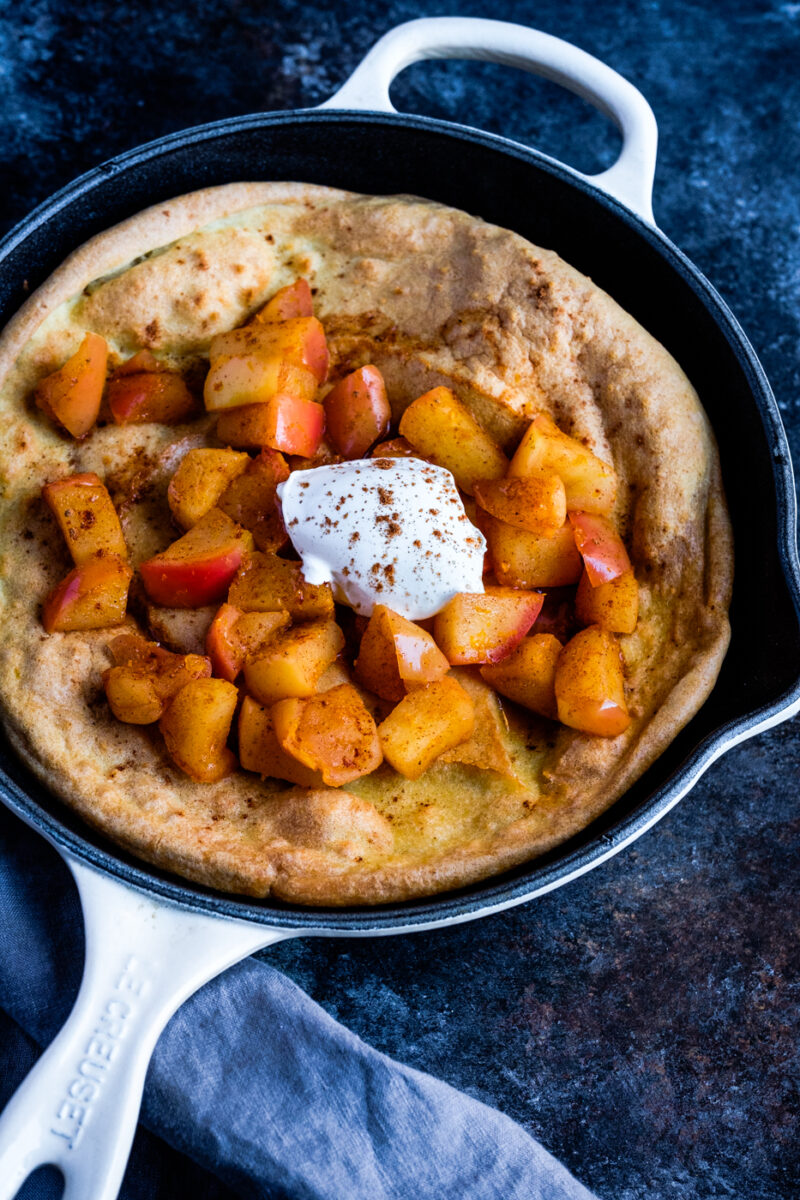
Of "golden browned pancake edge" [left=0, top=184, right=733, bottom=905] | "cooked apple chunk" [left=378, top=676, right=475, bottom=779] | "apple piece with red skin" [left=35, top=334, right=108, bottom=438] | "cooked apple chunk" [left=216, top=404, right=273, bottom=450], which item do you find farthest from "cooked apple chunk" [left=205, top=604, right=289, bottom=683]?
"apple piece with red skin" [left=35, top=334, right=108, bottom=438]

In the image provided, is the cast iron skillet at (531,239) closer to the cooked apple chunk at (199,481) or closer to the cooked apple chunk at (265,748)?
the cooked apple chunk at (265,748)

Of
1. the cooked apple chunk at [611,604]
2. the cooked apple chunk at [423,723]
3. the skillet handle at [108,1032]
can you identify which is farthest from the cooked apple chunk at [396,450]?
the skillet handle at [108,1032]

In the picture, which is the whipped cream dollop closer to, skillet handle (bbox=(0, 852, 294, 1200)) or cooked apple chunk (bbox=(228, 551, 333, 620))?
cooked apple chunk (bbox=(228, 551, 333, 620))

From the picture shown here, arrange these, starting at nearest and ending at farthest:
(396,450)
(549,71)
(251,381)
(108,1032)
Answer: (108,1032) → (251,381) → (396,450) → (549,71)

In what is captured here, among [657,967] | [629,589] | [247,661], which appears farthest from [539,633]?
[657,967]

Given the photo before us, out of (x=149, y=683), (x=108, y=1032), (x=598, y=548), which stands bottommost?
(x=108, y=1032)

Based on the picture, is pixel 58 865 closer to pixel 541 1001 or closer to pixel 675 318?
pixel 541 1001

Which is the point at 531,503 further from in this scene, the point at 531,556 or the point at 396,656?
the point at 396,656

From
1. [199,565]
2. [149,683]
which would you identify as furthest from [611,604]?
[149,683]
